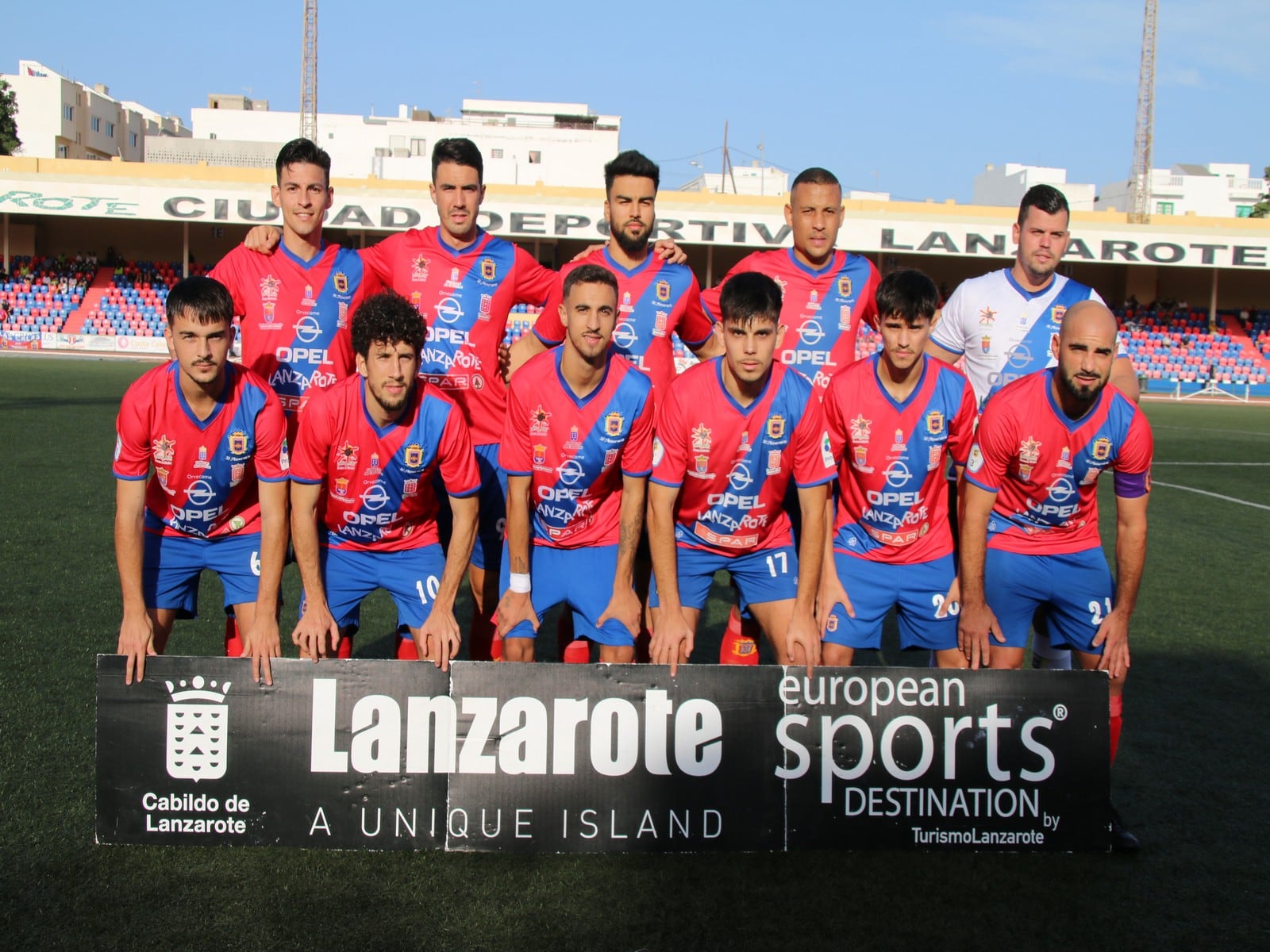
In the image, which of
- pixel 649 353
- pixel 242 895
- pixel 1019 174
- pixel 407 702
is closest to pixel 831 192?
pixel 649 353

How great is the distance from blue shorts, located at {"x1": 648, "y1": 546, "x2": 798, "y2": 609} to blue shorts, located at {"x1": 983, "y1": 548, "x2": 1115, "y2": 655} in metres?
0.78

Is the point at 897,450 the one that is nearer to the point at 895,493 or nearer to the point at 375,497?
the point at 895,493

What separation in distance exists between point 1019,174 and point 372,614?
63769 millimetres

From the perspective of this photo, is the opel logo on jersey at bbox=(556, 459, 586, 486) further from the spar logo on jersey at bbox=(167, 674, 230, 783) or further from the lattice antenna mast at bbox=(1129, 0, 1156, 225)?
the lattice antenna mast at bbox=(1129, 0, 1156, 225)

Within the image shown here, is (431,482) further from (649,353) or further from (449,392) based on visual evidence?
(649,353)

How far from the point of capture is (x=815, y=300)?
4922 millimetres

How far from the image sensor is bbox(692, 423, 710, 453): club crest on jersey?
4.17 metres

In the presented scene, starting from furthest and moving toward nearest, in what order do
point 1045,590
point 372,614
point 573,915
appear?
point 372,614, point 1045,590, point 573,915

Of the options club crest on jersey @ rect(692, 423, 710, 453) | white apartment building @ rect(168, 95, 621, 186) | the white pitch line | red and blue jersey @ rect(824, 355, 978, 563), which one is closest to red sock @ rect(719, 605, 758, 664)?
red and blue jersey @ rect(824, 355, 978, 563)

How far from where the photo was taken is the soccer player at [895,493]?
4289mm

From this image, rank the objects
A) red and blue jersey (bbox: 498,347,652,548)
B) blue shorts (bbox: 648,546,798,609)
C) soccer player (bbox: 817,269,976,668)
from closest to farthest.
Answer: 1. red and blue jersey (bbox: 498,347,652,548)
2. soccer player (bbox: 817,269,976,668)
3. blue shorts (bbox: 648,546,798,609)

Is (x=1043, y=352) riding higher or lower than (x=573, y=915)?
higher

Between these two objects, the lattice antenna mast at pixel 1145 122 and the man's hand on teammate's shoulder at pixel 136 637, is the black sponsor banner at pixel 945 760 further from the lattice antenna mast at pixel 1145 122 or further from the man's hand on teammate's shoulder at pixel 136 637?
the lattice antenna mast at pixel 1145 122

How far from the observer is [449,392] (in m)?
4.89
